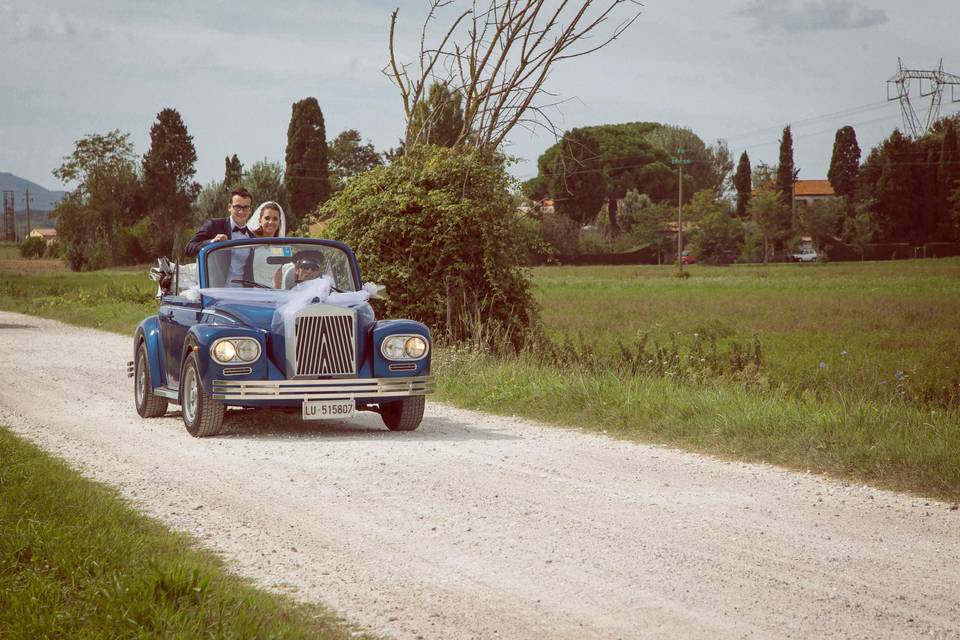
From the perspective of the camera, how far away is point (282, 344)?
10.1 meters

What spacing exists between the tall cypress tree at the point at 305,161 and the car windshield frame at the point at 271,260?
6461cm

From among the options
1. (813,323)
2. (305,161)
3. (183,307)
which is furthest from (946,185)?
(183,307)

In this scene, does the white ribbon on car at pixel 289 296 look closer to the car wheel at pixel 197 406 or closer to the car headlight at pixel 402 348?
the car headlight at pixel 402 348

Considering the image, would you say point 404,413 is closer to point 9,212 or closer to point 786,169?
point 786,169

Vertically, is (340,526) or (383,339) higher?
(383,339)

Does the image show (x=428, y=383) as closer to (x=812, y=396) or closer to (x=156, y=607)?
(x=812, y=396)

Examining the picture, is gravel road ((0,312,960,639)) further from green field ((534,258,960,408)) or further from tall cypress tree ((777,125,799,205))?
tall cypress tree ((777,125,799,205))

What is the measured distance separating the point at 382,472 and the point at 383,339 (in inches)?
89.0

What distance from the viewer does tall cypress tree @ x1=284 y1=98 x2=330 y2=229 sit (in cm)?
7575

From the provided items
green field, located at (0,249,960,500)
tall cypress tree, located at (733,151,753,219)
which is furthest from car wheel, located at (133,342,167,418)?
tall cypress tree, located at (733,151,753,219)

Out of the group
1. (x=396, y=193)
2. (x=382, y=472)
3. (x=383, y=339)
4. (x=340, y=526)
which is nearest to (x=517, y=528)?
(x=340, y=526)

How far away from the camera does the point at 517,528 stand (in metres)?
6.56

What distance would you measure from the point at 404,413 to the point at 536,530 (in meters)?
4.34

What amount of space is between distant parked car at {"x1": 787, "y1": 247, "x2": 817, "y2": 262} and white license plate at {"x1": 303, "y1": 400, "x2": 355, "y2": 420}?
3712 inches
